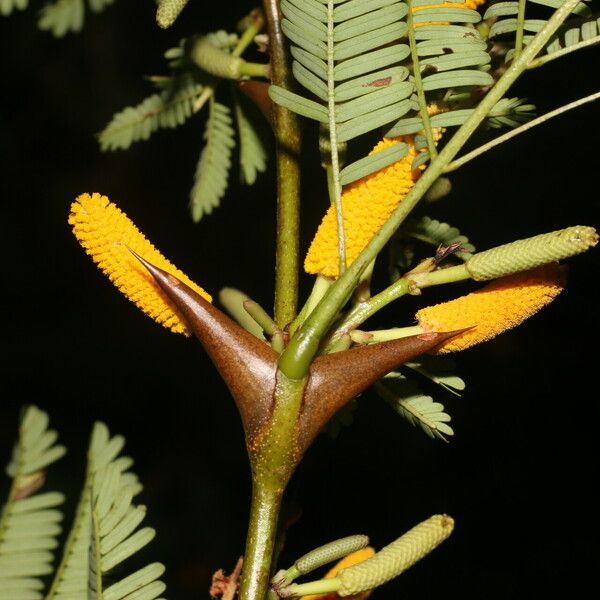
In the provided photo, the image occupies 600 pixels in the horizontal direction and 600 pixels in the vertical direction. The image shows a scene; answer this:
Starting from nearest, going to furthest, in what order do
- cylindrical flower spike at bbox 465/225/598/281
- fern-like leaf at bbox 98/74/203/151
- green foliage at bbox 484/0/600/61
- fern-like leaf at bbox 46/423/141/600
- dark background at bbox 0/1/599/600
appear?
cylindrical flower spike at bbox 465/225/598/281 → green foliage at bbox 484/0/600/61 → fern-like leaf at bbox 46/423/141/600 → fern-like leaf at bbox 98/74/203/151 → dark background at bbox 0/1/599/600

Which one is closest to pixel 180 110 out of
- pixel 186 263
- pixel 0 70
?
pixel 186 263

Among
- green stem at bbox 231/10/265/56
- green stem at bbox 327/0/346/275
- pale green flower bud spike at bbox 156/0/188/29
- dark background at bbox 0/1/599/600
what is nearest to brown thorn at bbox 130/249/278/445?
green stem at bbox 327/0/346/275

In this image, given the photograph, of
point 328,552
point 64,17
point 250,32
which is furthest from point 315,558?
point 64,17

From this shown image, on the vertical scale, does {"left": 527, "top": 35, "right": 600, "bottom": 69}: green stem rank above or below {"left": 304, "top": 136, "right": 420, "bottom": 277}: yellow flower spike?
above

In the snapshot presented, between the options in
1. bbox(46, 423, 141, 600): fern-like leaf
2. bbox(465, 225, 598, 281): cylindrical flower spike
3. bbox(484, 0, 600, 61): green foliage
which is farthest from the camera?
bbox(46, 423, 141, 600): fern-like leaf

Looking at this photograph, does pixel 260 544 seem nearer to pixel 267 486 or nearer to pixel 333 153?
pixel 267 486

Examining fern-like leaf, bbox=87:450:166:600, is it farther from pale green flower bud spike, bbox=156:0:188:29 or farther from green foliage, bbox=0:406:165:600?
pale green flower bud spike, bbox=156:0:188:29

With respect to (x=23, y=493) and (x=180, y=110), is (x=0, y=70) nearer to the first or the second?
(x=180, y=110)
